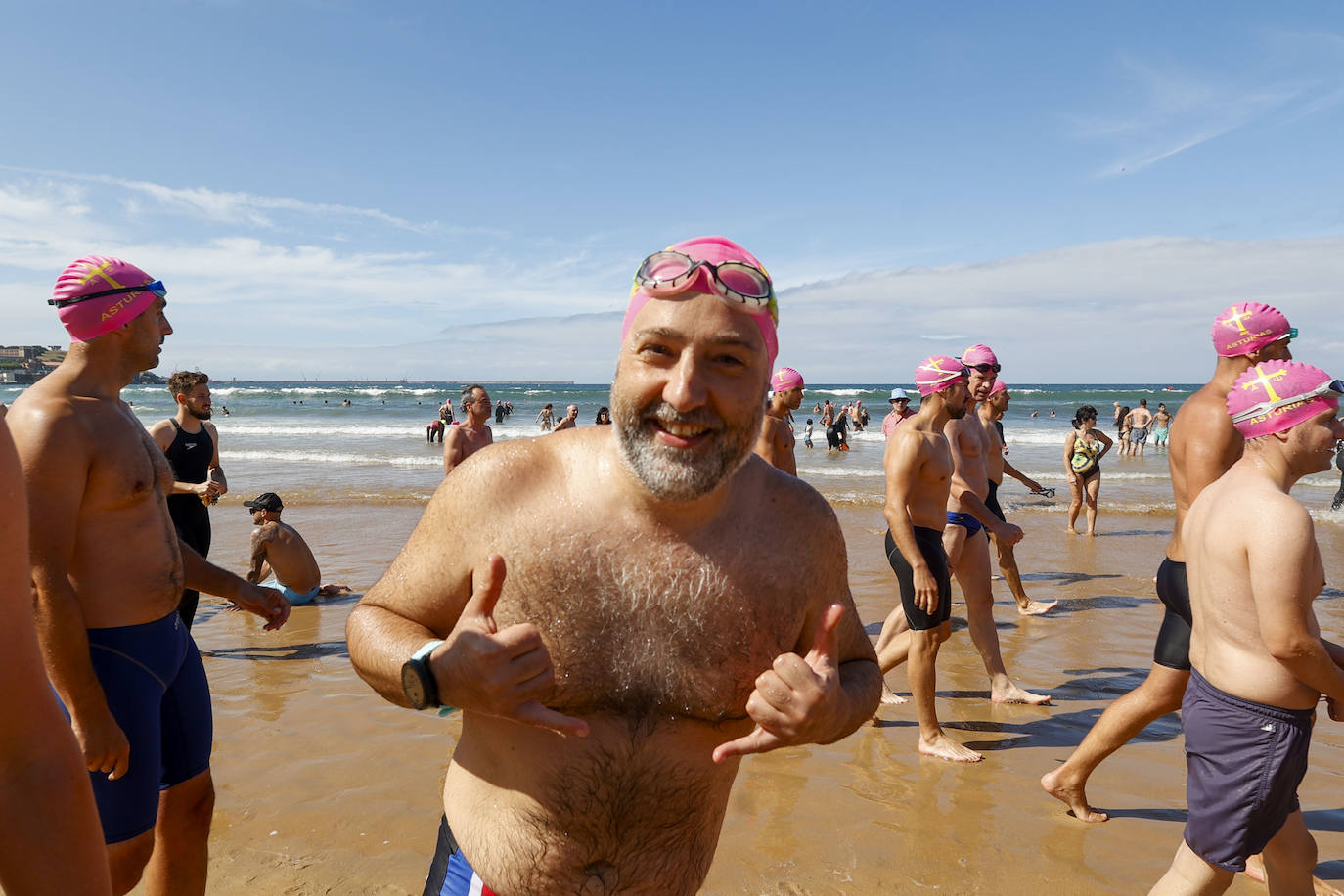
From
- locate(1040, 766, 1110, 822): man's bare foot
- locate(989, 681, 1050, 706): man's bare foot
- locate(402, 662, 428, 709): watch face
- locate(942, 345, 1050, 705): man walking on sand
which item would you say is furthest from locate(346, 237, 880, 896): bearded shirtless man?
locate(989, 681, 1050, 706): man's bare foot

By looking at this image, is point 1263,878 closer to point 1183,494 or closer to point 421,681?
point 1183,494

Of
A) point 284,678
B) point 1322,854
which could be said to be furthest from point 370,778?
point 1322,854

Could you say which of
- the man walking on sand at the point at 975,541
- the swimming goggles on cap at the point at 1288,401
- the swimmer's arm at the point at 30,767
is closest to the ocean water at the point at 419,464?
the man walking on sand at the point at 975,541

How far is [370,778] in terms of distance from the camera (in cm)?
435

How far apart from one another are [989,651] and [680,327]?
4.79m

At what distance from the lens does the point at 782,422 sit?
6582 mm

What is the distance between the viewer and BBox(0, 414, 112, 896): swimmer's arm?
980 mm

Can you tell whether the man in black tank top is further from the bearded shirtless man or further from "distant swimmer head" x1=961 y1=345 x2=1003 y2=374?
"distant swimmer head" x1=961 y1=345 x2=1003 y2=374

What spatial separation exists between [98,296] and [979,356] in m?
6.64

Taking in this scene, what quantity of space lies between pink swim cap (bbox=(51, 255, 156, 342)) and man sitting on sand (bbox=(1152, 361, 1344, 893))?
3980 millimetres

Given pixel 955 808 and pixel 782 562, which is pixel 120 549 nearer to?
pixel 782 562

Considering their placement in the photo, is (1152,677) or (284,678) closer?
(1152,677)

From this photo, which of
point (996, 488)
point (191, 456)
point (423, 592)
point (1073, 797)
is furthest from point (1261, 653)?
point (191, 456)

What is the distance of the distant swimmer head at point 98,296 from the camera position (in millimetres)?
2785
